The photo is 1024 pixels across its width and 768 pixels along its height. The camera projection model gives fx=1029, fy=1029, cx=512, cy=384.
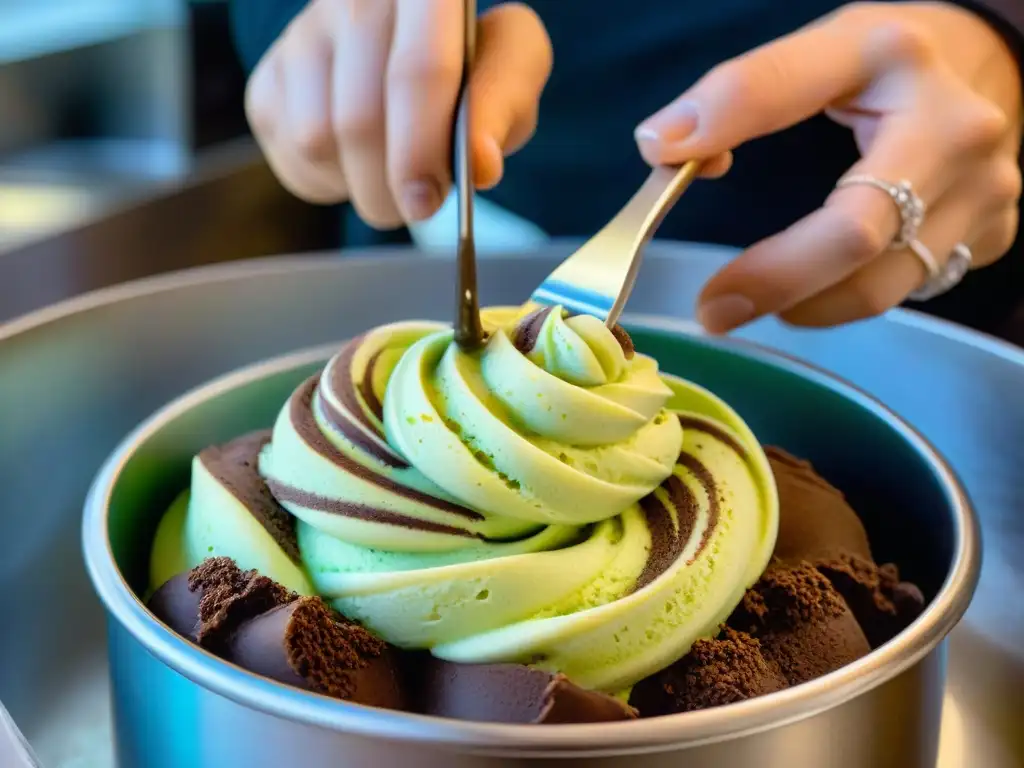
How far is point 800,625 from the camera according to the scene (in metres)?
0.56

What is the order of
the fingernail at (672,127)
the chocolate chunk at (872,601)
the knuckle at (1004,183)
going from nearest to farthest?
the chocolate chunk at (872,601), the fingernail at (672,127), the knuckle at (1004,183)

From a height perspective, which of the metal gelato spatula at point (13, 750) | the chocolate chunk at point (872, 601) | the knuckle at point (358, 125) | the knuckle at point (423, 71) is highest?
the knuckle at point (423, 71)

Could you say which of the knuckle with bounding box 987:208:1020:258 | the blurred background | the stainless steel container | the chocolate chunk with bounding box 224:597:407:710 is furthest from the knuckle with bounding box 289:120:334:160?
the blurred background

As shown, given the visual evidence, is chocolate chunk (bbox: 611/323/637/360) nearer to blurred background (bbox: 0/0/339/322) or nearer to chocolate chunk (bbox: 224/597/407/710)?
chocolate chunk (bbox: 224/597/407/710)

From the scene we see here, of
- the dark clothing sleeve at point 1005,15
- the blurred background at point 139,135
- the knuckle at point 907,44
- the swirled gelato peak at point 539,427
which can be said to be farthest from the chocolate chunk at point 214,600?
the blurred background at point 139,135

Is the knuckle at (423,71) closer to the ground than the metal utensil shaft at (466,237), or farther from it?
farther from it

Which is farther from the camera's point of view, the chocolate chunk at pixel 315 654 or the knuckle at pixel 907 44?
the knuckle at pixel 907 44

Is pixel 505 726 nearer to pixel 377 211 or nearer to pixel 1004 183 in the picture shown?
pixel 377 211

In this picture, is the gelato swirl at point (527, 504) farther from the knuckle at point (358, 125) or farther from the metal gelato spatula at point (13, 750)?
the knuckle at point (358, 125)

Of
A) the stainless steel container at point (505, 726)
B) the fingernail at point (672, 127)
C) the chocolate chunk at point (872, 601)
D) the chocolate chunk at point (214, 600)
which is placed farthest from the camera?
the fingernail at point (672, 127)

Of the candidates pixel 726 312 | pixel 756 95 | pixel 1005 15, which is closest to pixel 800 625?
pixel 726 312

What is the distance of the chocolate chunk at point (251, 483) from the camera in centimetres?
60

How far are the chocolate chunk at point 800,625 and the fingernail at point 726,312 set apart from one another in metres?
0.27

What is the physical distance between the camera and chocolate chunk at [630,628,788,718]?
514mm
